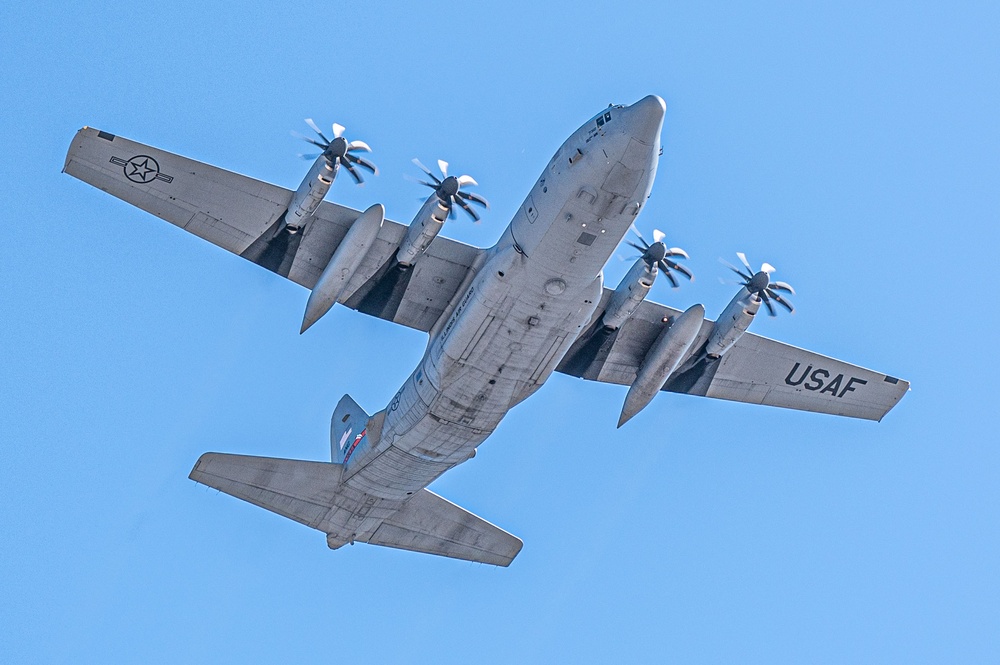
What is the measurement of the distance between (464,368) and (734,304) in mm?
7883

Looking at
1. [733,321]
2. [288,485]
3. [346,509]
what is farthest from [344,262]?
[733,321]

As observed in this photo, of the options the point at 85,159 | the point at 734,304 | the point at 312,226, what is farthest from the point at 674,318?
the point at 85,159

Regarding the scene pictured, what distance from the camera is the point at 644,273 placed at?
30.7 m

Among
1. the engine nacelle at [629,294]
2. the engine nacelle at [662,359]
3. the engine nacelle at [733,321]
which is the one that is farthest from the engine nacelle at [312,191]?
the engine nacelle at [733,321]

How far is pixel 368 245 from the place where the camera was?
29578 millimetres

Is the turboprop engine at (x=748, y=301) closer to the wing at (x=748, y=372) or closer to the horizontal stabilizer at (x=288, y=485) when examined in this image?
the wing at (x=748, y=372)

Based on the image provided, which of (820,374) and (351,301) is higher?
(820,374)

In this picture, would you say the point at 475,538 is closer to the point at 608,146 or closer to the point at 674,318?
the point at 674,318

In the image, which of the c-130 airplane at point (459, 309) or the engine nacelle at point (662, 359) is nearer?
the c-130 airplane at point (459, 309)

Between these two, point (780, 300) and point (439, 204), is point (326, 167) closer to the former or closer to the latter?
point (439, 204)

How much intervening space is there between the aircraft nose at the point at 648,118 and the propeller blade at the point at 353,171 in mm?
7276

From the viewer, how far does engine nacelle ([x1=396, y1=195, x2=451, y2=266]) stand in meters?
29.5

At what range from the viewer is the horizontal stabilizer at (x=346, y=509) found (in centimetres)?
3409

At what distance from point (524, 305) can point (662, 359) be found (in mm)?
5400
